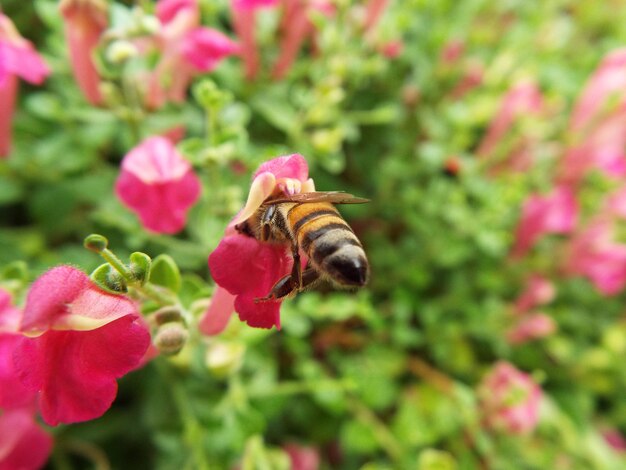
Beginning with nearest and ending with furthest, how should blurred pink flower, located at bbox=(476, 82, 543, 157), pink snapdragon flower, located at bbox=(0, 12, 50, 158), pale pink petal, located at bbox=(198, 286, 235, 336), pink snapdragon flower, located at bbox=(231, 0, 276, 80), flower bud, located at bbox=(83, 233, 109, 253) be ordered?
flower bud, located at bbox=(83, 233, 109, 253), pale pink petal, located at bbox=(198, 286, 235, 336), pink snapdragon flower, located at bbox=(0, 12, 50, 158), pink snapdragon flower, located at bbox=(231, 0, 276, 80), blurred pink flower, located at bbox=(476, 82, 543, 157)

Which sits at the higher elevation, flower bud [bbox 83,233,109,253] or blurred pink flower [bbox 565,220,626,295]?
flower bud [bbox 83,233,109,253]

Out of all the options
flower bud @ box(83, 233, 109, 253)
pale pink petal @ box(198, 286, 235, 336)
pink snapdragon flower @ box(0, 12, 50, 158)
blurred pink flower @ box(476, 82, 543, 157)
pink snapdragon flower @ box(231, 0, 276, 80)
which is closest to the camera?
flower bud @ box(83, 233, 109, 253)

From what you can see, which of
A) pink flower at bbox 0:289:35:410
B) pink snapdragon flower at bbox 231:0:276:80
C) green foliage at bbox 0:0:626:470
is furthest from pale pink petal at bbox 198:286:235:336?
pink snapdragon flower at bbox 231:0:276:80

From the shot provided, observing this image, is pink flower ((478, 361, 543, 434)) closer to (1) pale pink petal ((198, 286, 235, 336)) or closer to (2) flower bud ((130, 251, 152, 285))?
(1) pale pink petal ((198, 286, 235, 336))

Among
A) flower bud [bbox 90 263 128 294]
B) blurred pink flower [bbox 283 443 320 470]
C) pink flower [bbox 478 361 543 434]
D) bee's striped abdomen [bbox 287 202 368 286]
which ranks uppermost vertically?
bee's striped abdomen [bbox 287 202 368 286]

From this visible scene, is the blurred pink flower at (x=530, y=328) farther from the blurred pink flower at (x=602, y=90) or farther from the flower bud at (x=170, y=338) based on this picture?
the flower bud at (x=170, y=338)

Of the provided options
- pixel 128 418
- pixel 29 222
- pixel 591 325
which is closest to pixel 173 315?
pixel 128 418

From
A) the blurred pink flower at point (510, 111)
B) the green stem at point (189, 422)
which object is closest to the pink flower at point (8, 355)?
the green stem at point (189, 422)

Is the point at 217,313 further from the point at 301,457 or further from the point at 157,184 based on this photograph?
the point at 301,457
